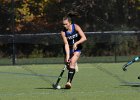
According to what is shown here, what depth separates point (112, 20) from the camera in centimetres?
2561

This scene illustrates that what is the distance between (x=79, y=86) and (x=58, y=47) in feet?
36.7

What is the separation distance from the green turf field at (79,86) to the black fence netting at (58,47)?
484cm

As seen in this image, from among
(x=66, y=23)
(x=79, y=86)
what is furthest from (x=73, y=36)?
(x=79, y=86)

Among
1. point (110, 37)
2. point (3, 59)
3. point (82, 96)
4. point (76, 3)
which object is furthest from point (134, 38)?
point (82, 96)

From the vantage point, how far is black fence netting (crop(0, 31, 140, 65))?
24109 millimetres

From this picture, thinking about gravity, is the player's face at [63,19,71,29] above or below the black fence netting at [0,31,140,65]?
above

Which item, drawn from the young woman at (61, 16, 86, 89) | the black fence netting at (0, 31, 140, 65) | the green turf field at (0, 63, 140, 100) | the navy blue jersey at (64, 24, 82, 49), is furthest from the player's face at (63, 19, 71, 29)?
the black fence netting at (0, 31, 140, 65)

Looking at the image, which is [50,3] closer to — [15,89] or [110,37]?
[110,37]

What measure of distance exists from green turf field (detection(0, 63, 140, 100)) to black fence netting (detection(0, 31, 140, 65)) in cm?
484

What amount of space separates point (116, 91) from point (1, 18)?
1311cm

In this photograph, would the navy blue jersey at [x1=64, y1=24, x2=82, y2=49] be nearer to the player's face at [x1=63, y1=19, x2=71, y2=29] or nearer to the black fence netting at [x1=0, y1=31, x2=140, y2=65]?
the player's face at [x1=63, y1=19, x2=71, y2=29]

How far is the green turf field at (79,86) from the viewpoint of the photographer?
1162 cm

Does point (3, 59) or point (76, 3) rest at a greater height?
point (76, 3)

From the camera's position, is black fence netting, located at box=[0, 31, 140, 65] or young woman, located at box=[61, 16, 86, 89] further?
black fence netting, located at box=[0, 31, 140, 65]
